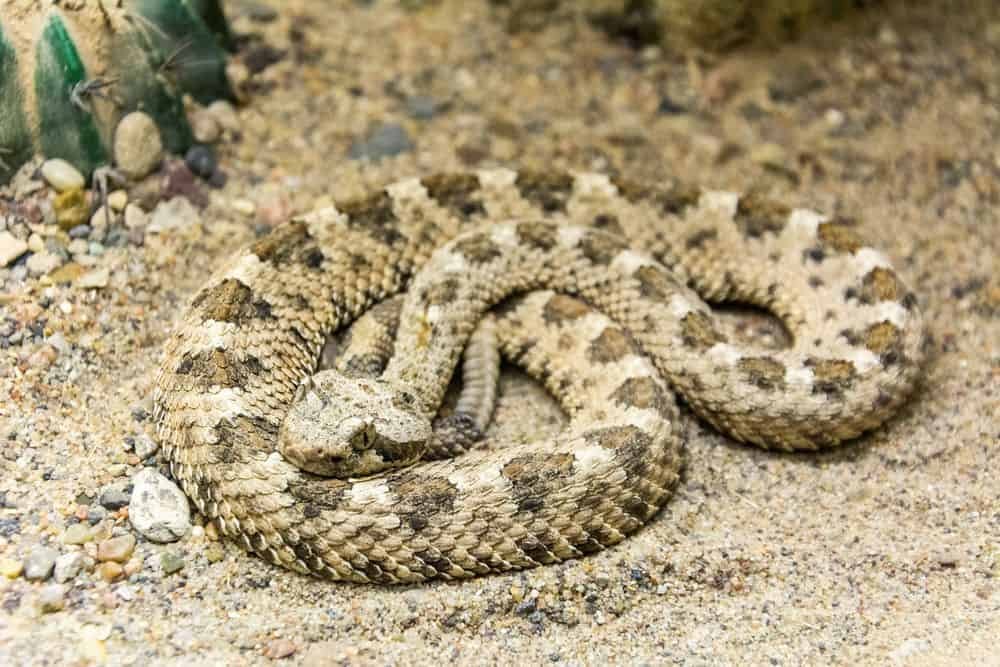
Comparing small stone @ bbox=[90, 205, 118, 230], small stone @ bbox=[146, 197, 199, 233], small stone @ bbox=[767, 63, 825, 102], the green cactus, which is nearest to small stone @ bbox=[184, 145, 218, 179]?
the green cactus

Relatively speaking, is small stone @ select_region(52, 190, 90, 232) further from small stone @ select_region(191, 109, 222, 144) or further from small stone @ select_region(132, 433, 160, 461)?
small stone @ select_region(132, 433, 160, 461)

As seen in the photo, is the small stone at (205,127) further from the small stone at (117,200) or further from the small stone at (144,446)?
the small stone at (144,446)

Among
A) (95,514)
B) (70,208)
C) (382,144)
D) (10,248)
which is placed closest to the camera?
(95,514)

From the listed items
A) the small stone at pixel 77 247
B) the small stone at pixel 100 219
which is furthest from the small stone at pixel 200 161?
the small stone at pixel 77 247

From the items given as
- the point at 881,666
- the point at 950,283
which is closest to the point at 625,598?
the point at 881,666

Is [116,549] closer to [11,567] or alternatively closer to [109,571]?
[109,571]

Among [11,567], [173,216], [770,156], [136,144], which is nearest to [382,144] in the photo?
[173,216]
